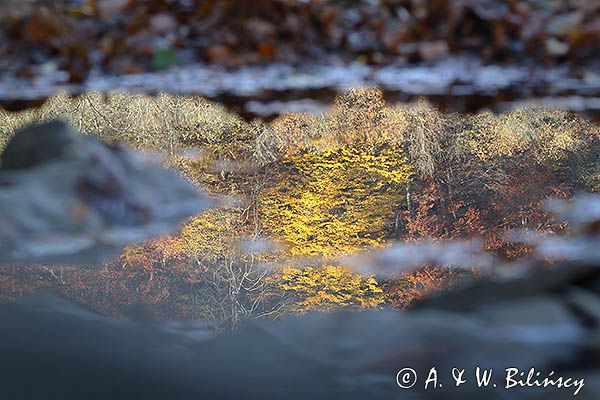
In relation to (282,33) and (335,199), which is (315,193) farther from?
(282,33)

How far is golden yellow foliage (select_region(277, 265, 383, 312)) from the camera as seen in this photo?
4.15 ft

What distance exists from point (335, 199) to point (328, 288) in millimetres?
553

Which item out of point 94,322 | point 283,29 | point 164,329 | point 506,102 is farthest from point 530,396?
point 283,29

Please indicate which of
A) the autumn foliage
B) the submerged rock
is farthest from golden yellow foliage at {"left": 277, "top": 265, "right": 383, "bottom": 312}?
the submerged rock

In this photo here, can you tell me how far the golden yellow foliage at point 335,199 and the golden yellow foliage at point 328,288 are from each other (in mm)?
111

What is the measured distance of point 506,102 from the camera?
8.09ft

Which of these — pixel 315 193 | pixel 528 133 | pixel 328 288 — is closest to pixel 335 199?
pixel 315 193

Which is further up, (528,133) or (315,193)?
(528,133)

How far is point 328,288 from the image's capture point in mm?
1370

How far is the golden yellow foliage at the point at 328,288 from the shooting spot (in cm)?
126

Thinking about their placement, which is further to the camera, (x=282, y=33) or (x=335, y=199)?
(x=282, y=33)

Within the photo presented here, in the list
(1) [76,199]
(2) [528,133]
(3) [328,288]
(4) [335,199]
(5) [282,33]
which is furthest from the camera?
(5) [282,33]

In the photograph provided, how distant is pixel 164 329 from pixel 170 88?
5.59 ft

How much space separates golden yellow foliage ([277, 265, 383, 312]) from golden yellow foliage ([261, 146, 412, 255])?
11 cm
